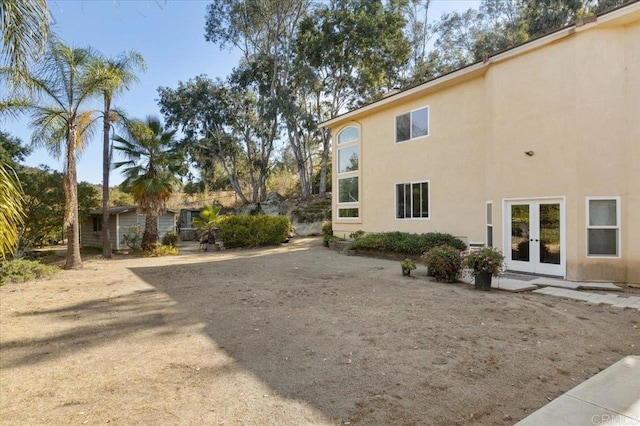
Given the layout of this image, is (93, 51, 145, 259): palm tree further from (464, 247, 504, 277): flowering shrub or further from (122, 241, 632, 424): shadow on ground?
(464, 247, 504, 277): flowering shrub

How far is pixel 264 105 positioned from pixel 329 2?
29.8ft

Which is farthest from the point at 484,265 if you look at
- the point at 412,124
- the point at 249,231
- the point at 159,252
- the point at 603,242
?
the point at 159,252

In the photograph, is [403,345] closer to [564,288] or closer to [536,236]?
[564,288]

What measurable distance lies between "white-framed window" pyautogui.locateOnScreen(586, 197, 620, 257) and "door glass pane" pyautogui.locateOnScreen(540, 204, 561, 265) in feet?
2.17

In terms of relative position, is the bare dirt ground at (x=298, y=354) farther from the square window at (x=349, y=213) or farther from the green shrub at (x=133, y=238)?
the green shrub at (x=133, y=238)

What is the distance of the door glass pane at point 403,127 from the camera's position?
14766 mm

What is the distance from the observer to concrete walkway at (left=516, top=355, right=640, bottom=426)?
2746 millimetres

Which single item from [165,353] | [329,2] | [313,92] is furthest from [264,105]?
[165,353]

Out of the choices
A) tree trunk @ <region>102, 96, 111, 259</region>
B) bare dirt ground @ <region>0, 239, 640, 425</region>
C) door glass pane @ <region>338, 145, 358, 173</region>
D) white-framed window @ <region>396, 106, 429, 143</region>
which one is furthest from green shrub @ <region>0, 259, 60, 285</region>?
white-framed window @ <region>396, 106, 429, 143</region>

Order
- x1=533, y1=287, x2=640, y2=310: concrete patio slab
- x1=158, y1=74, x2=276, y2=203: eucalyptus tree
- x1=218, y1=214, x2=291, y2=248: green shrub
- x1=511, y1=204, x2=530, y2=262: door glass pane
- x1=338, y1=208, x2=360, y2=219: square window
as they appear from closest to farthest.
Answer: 1. x1=533, y1=287, x2=640, y2=310: concrete patio slab
2. x1=511, y1=204, x2=530, y2=262: door glass pane
3. x1=338, y1=208, x2=360, y2=219: square window
4. x1=218, y1=214, x2=291, y2=248: green shrub
5. x1=158, y1=74, x2=276, y2=203: eucalyptus tree

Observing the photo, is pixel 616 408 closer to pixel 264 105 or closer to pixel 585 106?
pixel 585 106

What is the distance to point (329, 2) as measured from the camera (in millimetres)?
26078

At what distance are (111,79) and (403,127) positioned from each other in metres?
11.4

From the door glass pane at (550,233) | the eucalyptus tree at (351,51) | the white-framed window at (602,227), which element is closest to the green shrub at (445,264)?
the door glass pane at (550,233)
